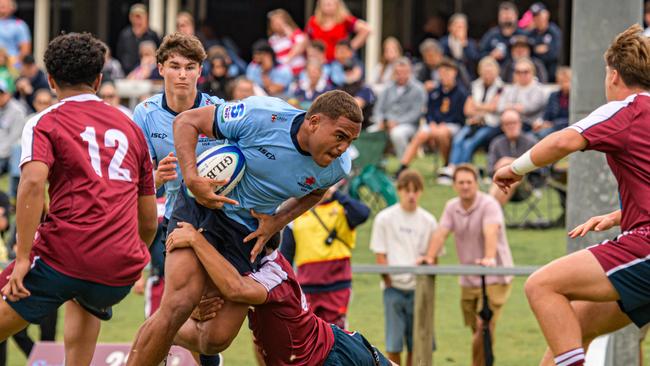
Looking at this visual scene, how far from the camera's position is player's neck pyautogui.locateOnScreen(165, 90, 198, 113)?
24.6 ft

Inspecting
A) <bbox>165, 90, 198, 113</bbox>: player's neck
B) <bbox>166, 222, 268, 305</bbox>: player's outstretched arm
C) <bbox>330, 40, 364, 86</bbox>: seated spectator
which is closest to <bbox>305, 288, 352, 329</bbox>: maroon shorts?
<bbox>165, 90, 198, 113</bbox>: player's neck

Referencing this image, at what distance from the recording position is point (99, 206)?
628 centimetres

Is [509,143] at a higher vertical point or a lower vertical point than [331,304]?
higher

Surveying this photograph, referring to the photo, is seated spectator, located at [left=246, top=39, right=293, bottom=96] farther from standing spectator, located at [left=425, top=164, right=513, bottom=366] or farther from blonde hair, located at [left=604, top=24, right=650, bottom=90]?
blonde hair, located at [left=604, top=24, right=650, bottom=90]

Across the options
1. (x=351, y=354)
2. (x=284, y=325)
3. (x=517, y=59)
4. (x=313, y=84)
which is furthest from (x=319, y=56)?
(x=284, y=325)

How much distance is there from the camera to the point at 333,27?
17.9m

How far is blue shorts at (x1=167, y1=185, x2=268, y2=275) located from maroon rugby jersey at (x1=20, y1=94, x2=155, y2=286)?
46 centimetres

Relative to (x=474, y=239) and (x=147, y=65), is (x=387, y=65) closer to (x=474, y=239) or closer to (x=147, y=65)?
(x=147, y=65)

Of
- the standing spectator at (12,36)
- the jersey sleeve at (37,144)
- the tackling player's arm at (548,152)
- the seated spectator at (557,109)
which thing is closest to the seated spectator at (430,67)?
the seated spectator at (557,109)

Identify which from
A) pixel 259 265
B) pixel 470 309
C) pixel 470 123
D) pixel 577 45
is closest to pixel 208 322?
pixel 259 265

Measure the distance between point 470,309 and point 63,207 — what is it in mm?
4706

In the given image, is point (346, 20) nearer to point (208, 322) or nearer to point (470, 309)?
point (470, 309)

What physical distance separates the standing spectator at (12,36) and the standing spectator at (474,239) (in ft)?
35.0

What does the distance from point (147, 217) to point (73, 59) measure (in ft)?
3.25
